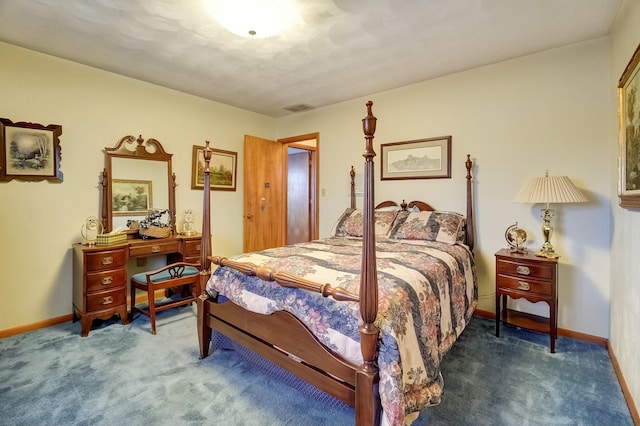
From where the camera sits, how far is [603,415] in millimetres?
1618

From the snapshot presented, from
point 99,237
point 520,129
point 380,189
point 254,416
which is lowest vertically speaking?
point 254,416

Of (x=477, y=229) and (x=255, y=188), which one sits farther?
(x=255, y=188)

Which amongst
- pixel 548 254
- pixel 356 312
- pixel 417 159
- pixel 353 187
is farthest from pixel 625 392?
pixel 353 187

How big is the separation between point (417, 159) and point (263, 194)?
7.49ft

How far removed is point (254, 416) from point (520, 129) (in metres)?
3.12

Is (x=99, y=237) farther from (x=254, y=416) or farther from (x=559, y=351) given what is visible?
(x=559, y=351)

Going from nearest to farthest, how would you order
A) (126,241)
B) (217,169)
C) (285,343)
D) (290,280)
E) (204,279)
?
(290,280)
(285,343)
(204,279)
(126,241)
(217,169)

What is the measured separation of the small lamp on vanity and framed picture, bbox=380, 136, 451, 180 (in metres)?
0.88

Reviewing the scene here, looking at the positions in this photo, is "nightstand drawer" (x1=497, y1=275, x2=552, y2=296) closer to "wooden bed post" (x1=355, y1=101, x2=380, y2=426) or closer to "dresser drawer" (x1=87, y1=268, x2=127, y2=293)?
"wooden bed post" (x1=355, y1=101, x2=380, y2=426)

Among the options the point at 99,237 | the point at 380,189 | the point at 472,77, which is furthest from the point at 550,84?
the point at 99,237

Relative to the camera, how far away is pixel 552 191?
92.9 inches

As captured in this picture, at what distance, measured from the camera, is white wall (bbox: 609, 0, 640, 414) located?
1659mm

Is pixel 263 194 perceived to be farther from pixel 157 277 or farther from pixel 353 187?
pixel 157 277

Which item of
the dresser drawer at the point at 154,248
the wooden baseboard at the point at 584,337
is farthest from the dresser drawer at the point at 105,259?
the wooden baseboard at the point at 584,337
